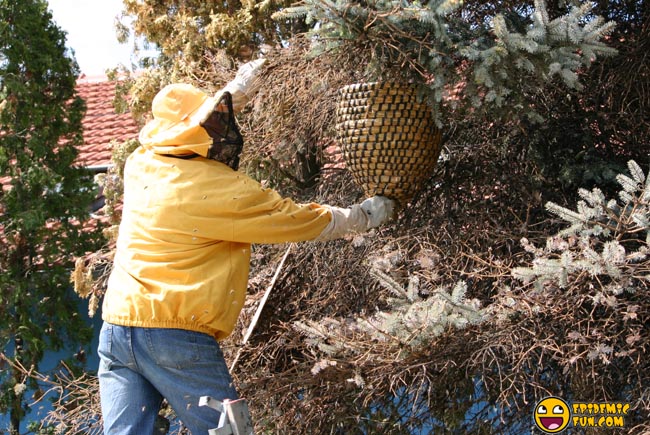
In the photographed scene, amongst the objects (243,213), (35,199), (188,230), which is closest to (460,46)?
(243,213)

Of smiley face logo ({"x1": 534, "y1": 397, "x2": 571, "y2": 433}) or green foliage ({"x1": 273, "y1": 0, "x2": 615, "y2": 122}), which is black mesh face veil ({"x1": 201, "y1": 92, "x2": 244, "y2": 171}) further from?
smiley face logo ({"x1": 534, "y1": 397, "x2": 571, "y2": 433})

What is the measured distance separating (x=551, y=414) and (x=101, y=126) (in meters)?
6.44

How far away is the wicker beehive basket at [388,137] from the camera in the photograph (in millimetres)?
3348

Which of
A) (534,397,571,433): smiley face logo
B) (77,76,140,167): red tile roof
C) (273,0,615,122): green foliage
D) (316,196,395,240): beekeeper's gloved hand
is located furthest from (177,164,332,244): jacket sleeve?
(77,76,140,167): red tile roof

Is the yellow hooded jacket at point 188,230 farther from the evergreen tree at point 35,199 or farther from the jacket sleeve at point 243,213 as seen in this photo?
the evergreen tree at point 35,199

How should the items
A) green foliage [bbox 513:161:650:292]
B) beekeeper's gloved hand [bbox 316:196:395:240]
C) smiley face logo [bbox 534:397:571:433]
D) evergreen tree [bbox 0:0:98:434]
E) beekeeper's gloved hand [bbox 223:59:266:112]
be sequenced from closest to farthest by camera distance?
1. green foliage [bbox 513:161:650:292]
2. smiley face logo [bbox 534:397:571:433]
3. beekeeper's gloved hand [bbox 316:196:395:240]
4. beekeeper's gloved hand [bbox 223:59:266:112]
5. evergreen tree [bbox 0:0:98:434]

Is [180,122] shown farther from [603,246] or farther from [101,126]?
[101,126]

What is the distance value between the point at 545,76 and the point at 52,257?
13.5ft

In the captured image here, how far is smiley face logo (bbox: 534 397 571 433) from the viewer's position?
3.06 metres

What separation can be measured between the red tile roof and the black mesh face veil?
3934 mm

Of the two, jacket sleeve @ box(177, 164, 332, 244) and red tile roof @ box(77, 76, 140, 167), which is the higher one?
jacket sleeve @ box(177, 164, 332, 244)

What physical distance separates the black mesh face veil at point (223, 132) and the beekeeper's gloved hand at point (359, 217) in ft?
1.46

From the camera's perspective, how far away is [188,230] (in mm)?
3000

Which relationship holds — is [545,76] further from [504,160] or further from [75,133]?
[75,133]
